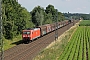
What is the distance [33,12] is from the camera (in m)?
136

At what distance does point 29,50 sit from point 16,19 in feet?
86.1

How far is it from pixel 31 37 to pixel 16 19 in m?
17.2

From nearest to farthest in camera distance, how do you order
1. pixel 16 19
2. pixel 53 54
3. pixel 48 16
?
pixel 53 54
pixel 16 19
pixel 48 16

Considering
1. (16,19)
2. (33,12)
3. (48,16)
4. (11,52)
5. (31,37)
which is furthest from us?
(48,16)

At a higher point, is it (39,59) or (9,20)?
(9,20)

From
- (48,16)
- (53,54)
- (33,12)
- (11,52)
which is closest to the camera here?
(53,54)

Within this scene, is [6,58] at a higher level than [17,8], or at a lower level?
lower

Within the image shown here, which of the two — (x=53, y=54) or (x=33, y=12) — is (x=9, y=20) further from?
(x=33, y=12)

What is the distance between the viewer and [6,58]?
41969 mm

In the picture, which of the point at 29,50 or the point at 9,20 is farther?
the point at 9,20

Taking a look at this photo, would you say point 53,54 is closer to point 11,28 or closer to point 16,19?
point 11,28

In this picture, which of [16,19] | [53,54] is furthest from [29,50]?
[16,19]

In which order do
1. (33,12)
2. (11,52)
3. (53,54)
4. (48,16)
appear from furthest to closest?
(48,16) → (33,12) → (11,52) → (53,54)

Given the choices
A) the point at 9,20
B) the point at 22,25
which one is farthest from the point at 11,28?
the point at 22,25
